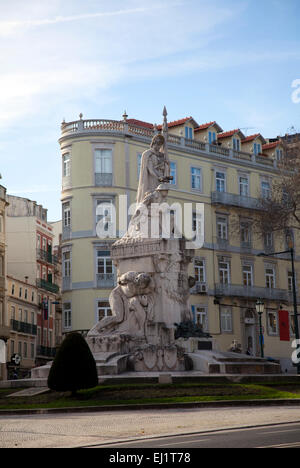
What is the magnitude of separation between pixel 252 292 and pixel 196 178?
848 centimetres

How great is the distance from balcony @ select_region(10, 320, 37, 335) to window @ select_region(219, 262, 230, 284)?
47.8 ft

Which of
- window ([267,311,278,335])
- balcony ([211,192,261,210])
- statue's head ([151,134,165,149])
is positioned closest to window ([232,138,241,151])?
balcony ([211,192,261,210])

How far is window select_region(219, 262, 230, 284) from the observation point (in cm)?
5734

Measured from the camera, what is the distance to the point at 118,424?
676 inches

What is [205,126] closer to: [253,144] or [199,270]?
[253,144]

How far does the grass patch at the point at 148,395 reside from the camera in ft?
68.6

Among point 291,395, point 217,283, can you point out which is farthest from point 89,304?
point 291,395

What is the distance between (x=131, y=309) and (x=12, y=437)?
38.1ft

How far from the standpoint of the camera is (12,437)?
15602 mm

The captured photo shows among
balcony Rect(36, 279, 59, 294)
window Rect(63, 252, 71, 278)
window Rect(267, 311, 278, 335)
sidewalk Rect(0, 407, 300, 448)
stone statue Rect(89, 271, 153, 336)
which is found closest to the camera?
sidewalk Rect(0, 407, 300, 448)

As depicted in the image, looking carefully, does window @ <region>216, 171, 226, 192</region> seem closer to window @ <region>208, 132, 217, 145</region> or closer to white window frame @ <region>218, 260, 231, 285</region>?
window @ <region>208, 132, 217, 145</region>

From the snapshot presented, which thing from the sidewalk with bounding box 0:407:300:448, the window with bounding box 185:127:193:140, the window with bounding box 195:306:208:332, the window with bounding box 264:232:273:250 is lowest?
the sidewalk with bounding box 0:407:300:448

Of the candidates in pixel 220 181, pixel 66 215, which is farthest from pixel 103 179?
pixel 220 181
